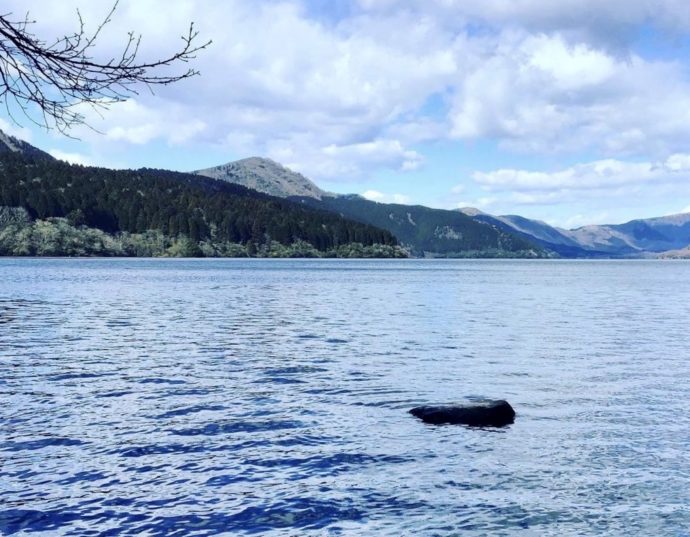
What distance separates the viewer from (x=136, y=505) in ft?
51.8

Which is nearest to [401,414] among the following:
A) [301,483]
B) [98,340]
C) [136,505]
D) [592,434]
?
[592,434]

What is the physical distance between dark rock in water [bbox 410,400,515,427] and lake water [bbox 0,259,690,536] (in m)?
0.60

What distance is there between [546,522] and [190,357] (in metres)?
27.1

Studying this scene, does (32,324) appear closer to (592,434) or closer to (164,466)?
(164,466)

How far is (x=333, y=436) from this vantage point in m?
22.1

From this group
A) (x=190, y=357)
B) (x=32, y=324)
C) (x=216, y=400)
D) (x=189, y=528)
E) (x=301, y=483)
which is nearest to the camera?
(x=189, y=528)

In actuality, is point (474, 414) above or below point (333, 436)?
above

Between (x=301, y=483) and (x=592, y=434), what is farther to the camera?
(x=592, y=434)

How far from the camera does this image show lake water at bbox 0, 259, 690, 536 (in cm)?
1553

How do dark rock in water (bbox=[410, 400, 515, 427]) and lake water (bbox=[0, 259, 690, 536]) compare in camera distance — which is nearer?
lake water (bbox=[0, 259, 690, 536])

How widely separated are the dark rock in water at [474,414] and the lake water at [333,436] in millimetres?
595

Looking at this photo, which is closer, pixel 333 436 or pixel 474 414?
pixel 333 436

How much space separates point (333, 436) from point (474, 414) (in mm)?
5102

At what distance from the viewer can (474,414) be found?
2411 centimetres
